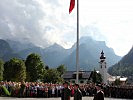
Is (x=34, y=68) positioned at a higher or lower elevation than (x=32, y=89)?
higher

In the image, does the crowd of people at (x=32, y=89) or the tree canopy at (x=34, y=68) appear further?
the tree canopy at (x=34, y=68)

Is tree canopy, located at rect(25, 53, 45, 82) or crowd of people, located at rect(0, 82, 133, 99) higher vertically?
tree canopy, located at rect(25, 53, 45, 82)

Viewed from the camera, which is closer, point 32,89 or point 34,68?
point 32,89

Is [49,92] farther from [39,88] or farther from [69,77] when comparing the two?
[69,77]

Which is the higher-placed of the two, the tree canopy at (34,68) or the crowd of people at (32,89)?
the tree canopy at (34,68)

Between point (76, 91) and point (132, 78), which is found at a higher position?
point (132, 78)

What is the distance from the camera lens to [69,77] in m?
148

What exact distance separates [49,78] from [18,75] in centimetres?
1958

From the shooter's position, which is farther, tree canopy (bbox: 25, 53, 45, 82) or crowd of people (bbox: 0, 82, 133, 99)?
tree canopy (bbox: 25, 53, 45, 82)

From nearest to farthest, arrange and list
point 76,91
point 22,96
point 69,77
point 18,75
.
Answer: point 76,91
point 22,96
point 18,75
point 69,77

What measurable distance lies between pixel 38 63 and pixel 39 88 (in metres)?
54.6

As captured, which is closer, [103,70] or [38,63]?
[38,63]

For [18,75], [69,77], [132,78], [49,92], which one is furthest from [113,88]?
[132,78]

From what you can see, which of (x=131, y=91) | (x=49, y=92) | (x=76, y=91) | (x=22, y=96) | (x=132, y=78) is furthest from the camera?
(x=132, y=78)
